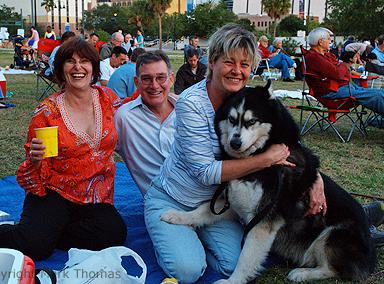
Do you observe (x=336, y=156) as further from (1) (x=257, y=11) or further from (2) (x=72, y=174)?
(1) (x=257, y=11)

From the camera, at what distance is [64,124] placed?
314 cm

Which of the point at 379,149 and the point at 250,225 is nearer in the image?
the point at 250,225

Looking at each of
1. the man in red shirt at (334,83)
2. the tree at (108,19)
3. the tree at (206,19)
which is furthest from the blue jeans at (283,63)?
the tree at (108,19)

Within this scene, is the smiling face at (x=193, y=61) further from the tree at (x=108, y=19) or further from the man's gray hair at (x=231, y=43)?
the tree at (x=108, y=19)

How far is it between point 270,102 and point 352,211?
920mm

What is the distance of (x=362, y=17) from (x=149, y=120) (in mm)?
34809

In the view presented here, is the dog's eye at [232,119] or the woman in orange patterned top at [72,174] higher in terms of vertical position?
the dog's eye at [232,119]

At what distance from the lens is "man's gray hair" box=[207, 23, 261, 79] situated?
2805 mm

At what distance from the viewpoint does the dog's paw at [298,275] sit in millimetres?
2957

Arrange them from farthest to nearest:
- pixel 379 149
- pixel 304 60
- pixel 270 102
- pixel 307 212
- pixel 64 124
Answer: pixel 304 60, pixel 379 149, pixel 64 124, pixel 307 212, pixel 270 102

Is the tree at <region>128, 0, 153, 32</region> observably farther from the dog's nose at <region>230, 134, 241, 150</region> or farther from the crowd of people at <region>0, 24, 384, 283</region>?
the dog's nose at <region>230, 134, 241, 150</region>

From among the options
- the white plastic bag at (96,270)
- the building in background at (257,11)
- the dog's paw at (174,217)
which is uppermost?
the building in background at (257,11)

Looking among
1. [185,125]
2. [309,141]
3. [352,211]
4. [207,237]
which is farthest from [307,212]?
[309,141]

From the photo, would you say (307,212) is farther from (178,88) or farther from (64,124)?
(178,88)
